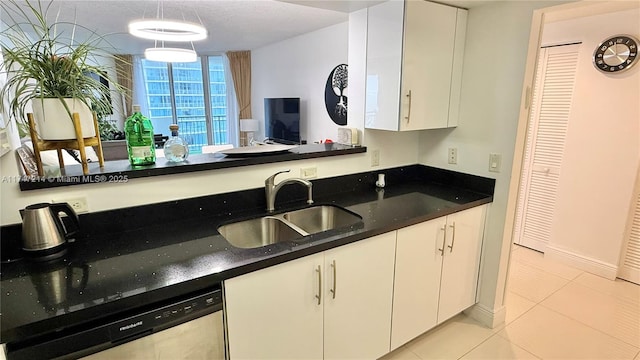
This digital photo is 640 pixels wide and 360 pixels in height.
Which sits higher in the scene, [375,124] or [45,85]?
[45,85]

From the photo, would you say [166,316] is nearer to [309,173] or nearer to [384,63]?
[309,173]

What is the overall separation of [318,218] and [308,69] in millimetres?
3833

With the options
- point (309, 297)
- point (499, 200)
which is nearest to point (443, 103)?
point (499, 200)

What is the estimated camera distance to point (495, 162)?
6.84 ft

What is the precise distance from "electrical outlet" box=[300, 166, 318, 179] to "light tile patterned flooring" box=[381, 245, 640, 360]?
3.84 ft

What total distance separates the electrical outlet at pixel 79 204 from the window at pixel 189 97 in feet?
19.8

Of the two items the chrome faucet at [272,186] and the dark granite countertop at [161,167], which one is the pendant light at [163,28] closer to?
the dark granite countertop at [161,167]

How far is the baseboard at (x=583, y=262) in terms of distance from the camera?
2.82 metres

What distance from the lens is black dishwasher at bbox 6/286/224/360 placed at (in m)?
0.97

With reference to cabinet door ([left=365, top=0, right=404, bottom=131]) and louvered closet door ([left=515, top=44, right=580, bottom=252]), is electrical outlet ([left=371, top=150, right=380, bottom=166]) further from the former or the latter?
louvered closet door ([left=515, top=44, right=580, bottom=252])

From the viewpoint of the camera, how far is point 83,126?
4.50ft

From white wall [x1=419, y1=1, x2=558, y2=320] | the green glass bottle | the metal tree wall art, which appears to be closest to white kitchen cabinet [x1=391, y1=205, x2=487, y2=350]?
white wall [x1=419, y1=1, x2=558, y2=320]

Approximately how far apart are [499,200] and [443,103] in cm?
69

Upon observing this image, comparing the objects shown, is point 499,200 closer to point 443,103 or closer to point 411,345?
point 443,103
